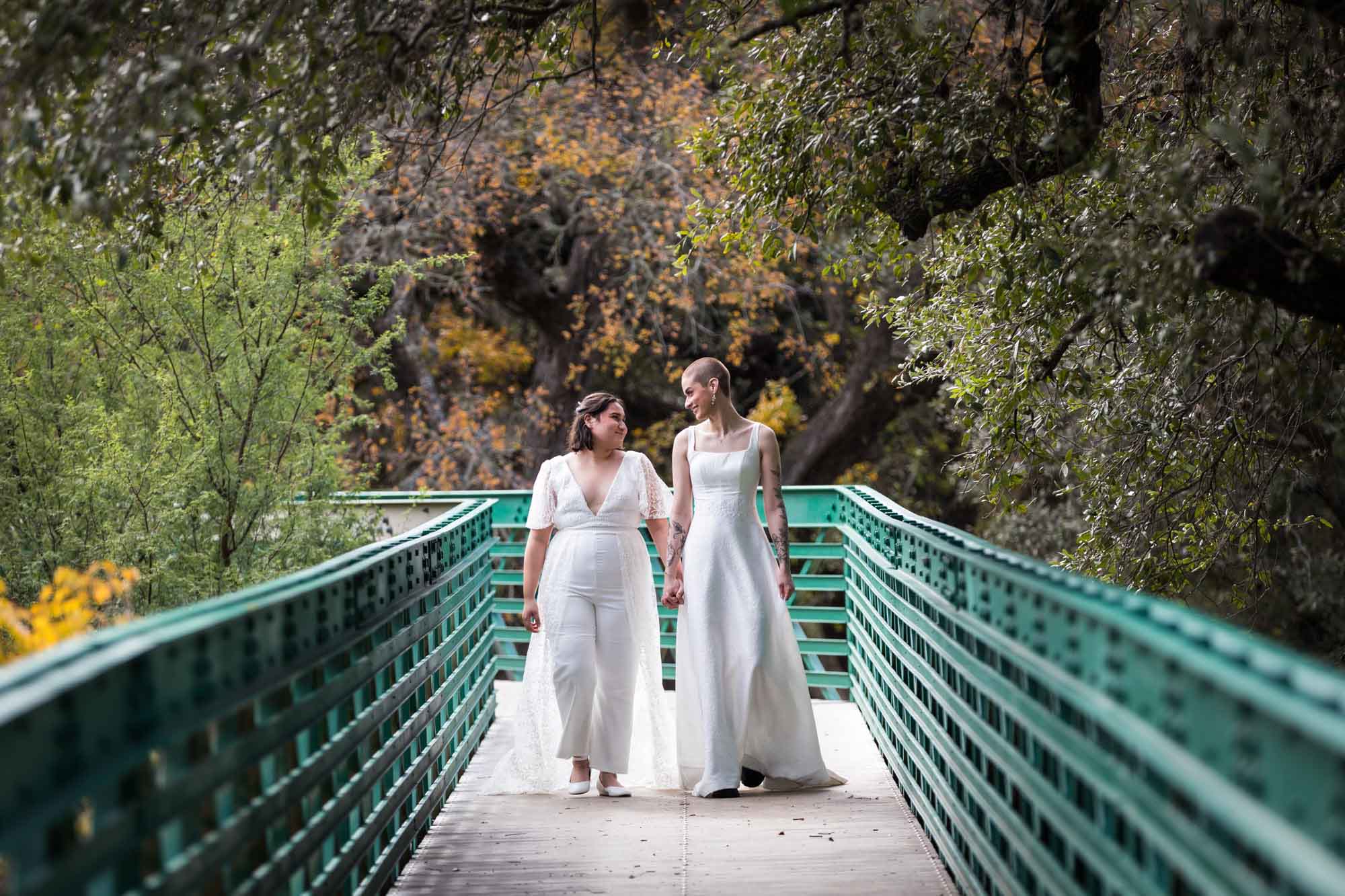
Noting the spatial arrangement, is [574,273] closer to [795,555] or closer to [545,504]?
[795,555]

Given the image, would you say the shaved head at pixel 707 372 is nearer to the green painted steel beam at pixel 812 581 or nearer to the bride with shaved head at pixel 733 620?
the bride with shaved head at pixel 733 620

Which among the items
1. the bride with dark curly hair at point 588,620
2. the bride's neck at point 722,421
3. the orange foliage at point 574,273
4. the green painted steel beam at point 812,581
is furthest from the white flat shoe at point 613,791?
the orange foliage at point 574,273

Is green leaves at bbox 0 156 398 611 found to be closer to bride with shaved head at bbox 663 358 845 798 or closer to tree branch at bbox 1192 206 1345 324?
bride with shaved head at bbox 663 358 845 798

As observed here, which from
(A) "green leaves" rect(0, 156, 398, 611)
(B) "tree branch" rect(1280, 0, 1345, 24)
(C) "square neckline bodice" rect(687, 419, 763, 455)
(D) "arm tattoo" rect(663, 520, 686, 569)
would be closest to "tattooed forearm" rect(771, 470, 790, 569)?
(C) "square neckline bodice" rect(687, 419, 763, 455)

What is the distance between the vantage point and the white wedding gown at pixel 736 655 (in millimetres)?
6246

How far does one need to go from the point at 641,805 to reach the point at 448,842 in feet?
3.23

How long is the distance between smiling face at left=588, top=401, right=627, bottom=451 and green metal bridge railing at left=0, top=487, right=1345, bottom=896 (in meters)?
1.01

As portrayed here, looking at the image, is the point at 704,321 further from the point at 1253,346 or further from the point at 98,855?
the point at 98,855

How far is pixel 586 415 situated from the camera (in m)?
6.45

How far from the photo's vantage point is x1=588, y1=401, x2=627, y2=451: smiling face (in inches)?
253

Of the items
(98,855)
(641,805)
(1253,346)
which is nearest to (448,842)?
(641,805)

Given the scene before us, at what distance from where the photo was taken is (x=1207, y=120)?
5895 millimetres

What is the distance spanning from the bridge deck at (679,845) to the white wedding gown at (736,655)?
16 centimetres

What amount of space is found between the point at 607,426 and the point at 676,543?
2.27ft
